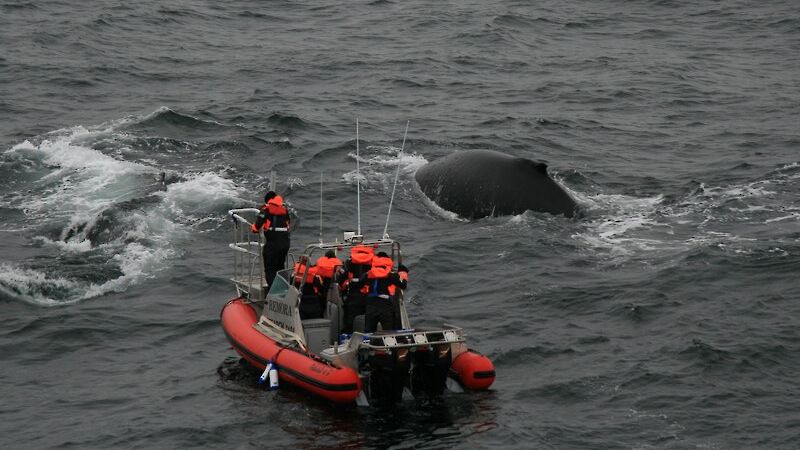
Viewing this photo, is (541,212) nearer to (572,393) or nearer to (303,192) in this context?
(303,192)

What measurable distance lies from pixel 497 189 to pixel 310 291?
344 inches

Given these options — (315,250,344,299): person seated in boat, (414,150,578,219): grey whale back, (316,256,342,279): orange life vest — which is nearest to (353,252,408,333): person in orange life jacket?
(315,250,344,299): person seated in boat

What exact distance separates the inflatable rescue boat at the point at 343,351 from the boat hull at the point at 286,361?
1 cm

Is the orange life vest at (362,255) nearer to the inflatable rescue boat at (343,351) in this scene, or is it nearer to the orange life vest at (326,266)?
the inflatable rescue boat at (343,351)

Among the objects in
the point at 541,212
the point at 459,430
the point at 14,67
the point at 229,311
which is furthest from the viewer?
the point at 14,67

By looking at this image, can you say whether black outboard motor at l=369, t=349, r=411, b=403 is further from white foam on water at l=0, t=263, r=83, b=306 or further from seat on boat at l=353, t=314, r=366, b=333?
white foam on water at l=0, t=263, r=83, b=306

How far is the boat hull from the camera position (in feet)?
55.6

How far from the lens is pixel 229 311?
19875mm

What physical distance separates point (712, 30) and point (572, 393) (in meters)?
34.0

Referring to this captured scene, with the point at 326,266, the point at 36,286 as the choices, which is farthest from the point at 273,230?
the point at 36,286

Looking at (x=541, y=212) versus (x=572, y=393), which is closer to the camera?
(x=572, y=393)

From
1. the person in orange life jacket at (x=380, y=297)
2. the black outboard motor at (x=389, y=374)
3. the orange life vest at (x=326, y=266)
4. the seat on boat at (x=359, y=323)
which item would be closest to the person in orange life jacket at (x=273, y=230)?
the orange life vest at (x=326, y=266)

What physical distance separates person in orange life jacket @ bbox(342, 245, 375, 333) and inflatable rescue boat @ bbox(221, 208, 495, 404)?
0.45 feet

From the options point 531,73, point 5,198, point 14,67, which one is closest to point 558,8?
point 531,73
